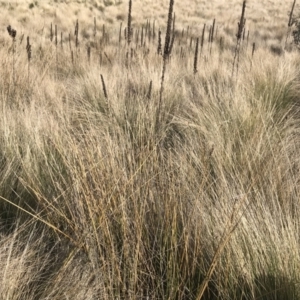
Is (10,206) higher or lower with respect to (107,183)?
lower

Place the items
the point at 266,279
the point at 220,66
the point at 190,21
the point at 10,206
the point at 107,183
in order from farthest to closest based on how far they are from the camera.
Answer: the point at 190,21 → the point at 220,66 → the point at 10,206 → the point at 107,183 → the point at 266,279

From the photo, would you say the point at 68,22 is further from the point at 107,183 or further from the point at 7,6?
the point at 107,183

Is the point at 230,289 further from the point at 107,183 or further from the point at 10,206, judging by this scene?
the point at 10,206

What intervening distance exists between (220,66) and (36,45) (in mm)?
3984

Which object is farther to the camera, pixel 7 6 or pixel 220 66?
pixel 7 6

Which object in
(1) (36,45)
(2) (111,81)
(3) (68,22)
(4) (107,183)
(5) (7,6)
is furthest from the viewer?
(5) (7,6)

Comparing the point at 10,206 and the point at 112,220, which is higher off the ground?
the point at 112,220

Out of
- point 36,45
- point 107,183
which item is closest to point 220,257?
point 107,183

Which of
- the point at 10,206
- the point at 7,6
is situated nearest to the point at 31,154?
the point at 10,206

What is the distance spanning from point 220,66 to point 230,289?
174 inches

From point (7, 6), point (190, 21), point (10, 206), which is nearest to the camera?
point (10, 206)

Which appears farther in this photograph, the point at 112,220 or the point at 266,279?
the point at 112,220

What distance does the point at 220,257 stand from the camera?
4.29ft

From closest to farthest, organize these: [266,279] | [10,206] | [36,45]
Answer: [266,279] → [10,206] → [36,45]
